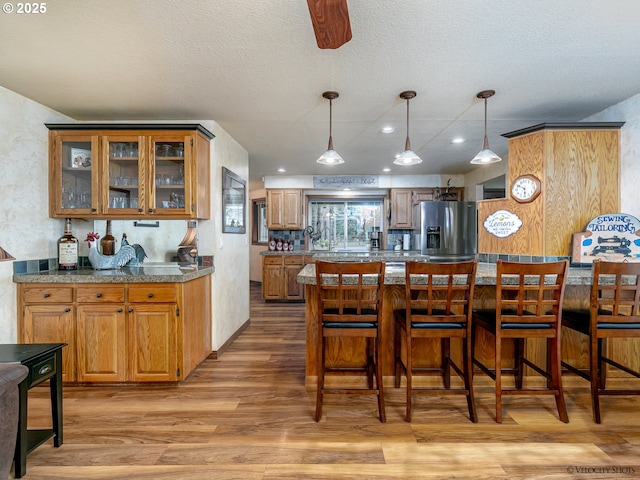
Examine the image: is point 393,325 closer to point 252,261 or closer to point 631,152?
point 631,152

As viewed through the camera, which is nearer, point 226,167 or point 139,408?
point 139,408

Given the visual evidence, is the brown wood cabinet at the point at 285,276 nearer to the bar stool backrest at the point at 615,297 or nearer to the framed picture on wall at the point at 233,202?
the framed picture on wall at the point at 233,202

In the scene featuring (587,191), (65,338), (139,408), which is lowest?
(139,408)

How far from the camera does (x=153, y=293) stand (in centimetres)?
246

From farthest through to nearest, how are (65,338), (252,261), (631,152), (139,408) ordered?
(252,261) < (631,152) < (65,338) < (139,408)

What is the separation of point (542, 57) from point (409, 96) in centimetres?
88

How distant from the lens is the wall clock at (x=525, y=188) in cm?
286

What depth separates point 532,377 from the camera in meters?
2.48

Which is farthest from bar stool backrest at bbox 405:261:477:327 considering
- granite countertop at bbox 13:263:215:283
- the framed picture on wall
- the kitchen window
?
the kitchen window

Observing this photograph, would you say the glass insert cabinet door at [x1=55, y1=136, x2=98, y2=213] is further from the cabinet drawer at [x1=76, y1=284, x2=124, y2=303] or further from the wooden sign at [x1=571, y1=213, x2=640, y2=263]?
the wooden sign at [x1=571, y1=213, x2=640, y2=263]

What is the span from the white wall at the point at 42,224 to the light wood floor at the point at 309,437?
35.1 inches

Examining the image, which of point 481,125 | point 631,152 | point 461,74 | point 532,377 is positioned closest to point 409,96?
point 461,74

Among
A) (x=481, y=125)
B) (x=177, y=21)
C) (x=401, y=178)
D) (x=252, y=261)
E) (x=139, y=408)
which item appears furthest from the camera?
(x=252, y=261)

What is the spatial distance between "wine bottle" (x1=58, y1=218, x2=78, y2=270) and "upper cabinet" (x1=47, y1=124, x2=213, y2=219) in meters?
0.21
